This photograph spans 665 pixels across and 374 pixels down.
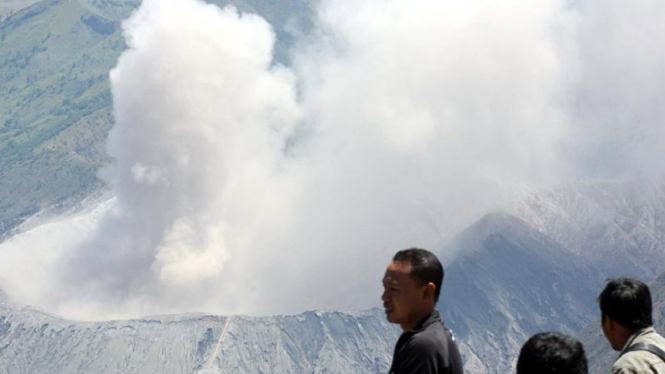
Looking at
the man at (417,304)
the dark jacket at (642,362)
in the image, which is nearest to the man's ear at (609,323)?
the dark jacket at (642,362)

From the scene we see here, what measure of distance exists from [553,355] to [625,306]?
6.99 ft

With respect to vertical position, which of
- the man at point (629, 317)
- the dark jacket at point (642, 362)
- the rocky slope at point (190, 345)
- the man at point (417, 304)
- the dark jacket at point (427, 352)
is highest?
the rocky slope at point (190, 345)

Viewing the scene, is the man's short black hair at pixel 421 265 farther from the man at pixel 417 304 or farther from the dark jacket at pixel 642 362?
the dark jacket at pixel 642 362

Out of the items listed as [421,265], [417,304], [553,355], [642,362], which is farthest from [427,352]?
[642,362]

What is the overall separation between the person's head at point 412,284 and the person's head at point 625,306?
5.66ft

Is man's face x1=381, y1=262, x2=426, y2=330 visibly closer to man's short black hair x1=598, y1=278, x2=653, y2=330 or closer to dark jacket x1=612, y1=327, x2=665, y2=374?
man's short black hair x1=598, y1=278, x2=653, y2=330

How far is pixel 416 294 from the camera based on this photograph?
12.2 meters

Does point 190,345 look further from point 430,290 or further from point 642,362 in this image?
point 642,362

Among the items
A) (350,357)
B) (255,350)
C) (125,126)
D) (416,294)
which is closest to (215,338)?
(255,350)

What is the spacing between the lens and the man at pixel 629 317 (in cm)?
1231

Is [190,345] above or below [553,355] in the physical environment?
above

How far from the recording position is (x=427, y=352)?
1170cm

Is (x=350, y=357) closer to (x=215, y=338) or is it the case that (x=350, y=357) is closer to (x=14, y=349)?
(x=215, y=338)

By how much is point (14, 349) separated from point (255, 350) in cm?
3532
